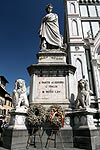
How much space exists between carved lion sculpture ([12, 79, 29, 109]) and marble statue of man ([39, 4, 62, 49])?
3.17 metres

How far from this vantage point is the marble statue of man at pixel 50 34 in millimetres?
9109

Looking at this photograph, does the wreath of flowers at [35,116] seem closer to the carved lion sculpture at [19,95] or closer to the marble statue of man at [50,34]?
the carved lion sculpture at [19,95]

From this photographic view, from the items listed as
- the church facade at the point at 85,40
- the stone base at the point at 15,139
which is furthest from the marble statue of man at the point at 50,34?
the church facade at the point at 85,40

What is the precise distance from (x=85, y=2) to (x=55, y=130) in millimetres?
23130

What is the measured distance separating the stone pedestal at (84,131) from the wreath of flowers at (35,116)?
1.40m

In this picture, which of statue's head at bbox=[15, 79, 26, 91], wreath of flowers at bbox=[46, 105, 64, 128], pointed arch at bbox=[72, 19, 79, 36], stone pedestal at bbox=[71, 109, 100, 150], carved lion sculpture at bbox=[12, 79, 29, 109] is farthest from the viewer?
pointed arch at bbox=[72, 19, 79, 36]

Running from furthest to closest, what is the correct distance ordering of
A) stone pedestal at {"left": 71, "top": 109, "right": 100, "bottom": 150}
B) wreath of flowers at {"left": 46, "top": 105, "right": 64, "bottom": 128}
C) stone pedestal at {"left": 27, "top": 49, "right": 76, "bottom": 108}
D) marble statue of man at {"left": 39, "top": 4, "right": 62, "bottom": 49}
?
marble statue of man at {"left": 39, "top": 4, "right": 62, "bottom": 49} → stone pedestal at {"left": 27, "top": 49, "right": 76, "bottom": 108} → wreath of flowers at {"left": 46, "top": 105, "right": 64, "bottom": 128} → stone pedestal at {"left": 71, "top": 109, "right": 100, "bottom": 150}

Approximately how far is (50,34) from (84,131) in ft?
20.1

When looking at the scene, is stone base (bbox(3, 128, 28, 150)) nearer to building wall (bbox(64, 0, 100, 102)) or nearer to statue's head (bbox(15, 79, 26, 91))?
statue's head (bbox(15, 79, 26, 91))

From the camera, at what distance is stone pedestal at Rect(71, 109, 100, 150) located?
17.8 ft

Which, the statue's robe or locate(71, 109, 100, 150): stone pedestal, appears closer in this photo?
locate(71, 109, 100, 150): stone pedestal

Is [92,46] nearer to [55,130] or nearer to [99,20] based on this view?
[99,20]

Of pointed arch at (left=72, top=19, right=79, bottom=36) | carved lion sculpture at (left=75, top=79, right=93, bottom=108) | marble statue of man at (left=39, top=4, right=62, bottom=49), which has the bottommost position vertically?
carved lion sculpture at (left=75, top=79, right=93, bottom=108)

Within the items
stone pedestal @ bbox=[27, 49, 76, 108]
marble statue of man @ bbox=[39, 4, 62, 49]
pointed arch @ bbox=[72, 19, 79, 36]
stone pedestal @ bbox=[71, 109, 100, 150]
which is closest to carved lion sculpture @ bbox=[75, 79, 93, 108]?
stone pedestal @ bbox=[71, 109, 100, 150]
